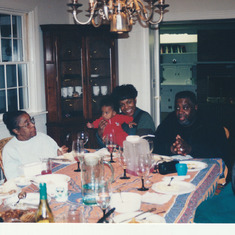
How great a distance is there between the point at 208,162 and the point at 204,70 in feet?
15.8

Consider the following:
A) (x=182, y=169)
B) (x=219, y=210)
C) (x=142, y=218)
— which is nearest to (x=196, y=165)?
(x=182, y=169)

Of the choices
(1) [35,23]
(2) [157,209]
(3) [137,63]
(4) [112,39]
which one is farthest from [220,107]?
(2) [157,209]

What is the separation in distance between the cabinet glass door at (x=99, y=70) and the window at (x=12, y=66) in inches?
35.0

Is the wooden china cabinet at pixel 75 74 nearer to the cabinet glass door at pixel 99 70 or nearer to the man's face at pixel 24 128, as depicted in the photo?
the cabinet glass door at pixel 99 70

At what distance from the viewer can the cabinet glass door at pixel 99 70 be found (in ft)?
18.0

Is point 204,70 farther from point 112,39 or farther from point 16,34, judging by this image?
point 16,34

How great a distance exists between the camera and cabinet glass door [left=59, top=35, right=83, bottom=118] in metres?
5.30

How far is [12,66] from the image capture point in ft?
16.2

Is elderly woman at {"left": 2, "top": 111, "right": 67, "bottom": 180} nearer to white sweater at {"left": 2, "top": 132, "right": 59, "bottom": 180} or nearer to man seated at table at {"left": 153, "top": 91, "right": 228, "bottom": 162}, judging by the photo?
white sweater at {"left": 2, "top": 132, "right": 59, "bottom": 180}

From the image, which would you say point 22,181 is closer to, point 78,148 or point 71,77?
point 78,148

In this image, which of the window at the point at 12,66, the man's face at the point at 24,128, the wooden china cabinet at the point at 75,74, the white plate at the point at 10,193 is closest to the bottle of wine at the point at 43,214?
the white plate at the point at 10,193

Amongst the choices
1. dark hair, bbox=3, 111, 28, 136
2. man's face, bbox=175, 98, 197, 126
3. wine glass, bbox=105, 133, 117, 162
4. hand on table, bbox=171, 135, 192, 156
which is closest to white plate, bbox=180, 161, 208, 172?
hand on table, bbox=171, 135, 192, 156

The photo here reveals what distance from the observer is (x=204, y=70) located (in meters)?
7.41

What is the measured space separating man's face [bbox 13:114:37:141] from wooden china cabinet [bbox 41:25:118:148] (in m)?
2.21
